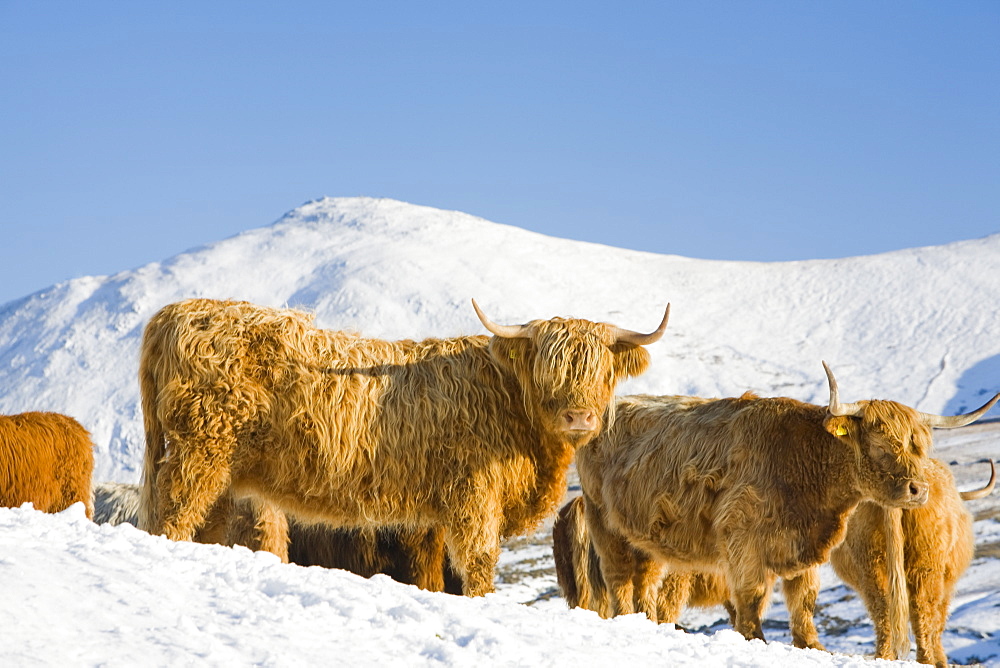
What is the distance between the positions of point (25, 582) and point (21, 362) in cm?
5461

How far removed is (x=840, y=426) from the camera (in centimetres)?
769

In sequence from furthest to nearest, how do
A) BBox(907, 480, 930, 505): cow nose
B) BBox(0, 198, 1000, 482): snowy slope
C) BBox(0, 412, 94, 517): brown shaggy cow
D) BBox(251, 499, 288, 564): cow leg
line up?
BBox(0, 198, 1000, 482): snowy slope
BBox(0, 412, 94, 517): brown shaggy cow
BBox(251, 499, 288, 564): cow leg
BBox(907, 480, 930, 505): cow nose

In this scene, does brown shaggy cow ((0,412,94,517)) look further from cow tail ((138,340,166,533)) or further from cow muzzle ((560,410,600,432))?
cow muzzle ((560,410,600,432))

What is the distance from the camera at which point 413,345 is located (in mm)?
6941

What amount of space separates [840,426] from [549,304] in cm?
4330

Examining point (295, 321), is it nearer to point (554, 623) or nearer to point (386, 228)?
point (554, 623)

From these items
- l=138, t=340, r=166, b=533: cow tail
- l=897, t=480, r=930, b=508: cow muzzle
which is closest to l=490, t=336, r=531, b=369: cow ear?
l=138, t=340, r=166, b=533: cow tail

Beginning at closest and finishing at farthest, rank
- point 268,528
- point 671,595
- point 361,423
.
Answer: point 361,423 < point 268,528 < point 671,595

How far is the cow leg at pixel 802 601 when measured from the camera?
7.61 metres

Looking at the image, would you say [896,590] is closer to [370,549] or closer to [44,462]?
[370,549]

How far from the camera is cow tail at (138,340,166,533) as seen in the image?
6.40 m

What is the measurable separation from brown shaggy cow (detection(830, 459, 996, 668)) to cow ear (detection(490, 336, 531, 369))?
3.26 meters

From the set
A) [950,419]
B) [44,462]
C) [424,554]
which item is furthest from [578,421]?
[44,462]

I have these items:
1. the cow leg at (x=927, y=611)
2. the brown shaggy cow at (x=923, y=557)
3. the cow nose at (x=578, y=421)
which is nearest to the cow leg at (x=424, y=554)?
the cow nose at (x=578, y=421)
